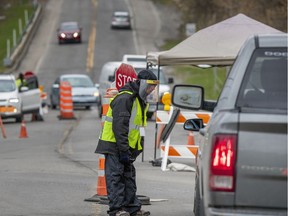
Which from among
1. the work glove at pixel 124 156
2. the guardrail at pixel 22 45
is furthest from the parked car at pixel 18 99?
the guardrail at pixel 22 45

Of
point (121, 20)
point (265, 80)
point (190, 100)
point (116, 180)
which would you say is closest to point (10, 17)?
point (121, 20)

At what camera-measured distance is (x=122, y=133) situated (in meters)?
10.5

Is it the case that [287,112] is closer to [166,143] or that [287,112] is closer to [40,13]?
[166,143]

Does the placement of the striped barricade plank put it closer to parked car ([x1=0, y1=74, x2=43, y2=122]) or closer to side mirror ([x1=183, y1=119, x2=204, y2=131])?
side mirror ([x1=183, y1=119, x2=204, y2=131])

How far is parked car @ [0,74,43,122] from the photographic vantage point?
109 ft

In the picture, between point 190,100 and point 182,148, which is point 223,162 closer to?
point 190,100

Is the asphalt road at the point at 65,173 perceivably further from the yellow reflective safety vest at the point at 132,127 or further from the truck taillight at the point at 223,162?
the truck taillight at the point at 223,162

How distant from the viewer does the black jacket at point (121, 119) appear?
10531 mm

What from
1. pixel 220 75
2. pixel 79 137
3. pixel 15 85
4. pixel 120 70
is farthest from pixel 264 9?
pixel 120 70

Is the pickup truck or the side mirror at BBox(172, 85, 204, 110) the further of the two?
the side mirror at BBox(172, 85, 204, 110)

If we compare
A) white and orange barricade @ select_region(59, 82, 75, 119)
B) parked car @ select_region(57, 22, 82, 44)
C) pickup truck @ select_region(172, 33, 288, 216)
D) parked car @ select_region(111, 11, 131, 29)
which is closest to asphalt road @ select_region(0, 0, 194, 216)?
white and orange barricade @ select_region(59, 82, 75, 119)

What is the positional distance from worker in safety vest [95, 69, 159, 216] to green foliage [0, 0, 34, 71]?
5477 cm

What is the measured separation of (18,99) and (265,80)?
26458 millimetres

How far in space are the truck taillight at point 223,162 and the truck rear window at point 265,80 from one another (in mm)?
526
